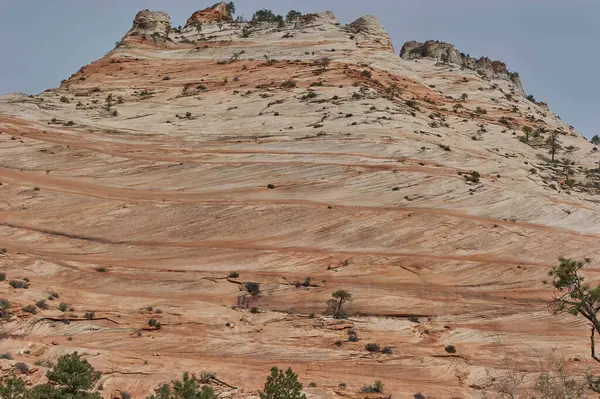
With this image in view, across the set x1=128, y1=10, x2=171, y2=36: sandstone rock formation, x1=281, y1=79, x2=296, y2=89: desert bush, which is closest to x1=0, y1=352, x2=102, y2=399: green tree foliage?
x1=281, y1=79, x2=296, y2=89: desert bush

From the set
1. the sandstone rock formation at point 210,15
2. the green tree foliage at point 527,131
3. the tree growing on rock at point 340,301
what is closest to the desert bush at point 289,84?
the green tree foliage at point 527,131

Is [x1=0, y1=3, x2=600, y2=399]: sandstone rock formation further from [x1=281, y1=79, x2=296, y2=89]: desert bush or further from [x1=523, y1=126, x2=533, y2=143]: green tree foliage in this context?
[x1=281, y1=79, x2=296, y2=89]: desert bush

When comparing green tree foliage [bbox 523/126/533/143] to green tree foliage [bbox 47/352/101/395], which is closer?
green tree foliage [bbox 47/352/101/395]

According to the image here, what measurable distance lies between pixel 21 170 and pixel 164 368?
894 inches

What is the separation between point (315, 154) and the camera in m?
39.5

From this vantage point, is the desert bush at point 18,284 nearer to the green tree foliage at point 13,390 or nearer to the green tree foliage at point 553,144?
the green tree foliage at point 13,390

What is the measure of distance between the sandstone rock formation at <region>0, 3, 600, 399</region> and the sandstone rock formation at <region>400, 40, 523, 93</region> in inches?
1127

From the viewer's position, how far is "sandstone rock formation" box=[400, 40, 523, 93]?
8094 cm

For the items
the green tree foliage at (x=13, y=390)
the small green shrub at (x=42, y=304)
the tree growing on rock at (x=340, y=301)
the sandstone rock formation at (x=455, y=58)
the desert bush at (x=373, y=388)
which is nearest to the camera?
the green tree foliage at (x=13, y=390)

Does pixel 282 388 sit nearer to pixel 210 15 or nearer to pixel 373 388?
pixel 373 388

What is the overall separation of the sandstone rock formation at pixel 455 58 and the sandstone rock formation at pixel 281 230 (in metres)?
28.6

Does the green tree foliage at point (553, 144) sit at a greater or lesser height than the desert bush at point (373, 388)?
greater

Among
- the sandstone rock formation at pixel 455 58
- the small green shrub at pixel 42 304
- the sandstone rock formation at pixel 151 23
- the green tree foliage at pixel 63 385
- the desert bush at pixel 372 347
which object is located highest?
the sandstone rock formation at pixel 455 58

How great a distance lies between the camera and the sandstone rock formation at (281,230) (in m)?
23.5
